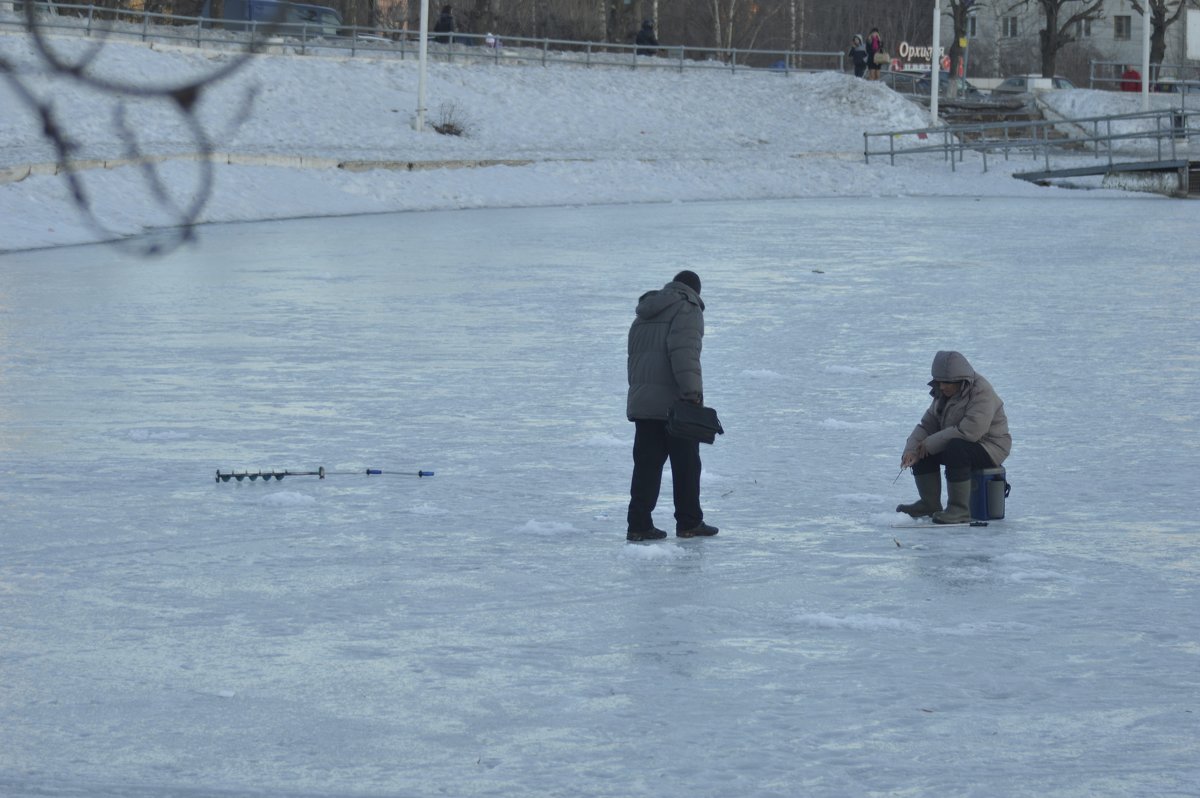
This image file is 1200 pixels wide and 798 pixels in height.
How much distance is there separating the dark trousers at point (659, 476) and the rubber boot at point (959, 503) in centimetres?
124

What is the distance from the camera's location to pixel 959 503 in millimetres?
8812

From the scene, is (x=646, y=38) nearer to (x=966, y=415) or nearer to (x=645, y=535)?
(x=966, y=415)

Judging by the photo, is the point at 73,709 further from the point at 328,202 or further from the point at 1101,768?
the point at 328,202

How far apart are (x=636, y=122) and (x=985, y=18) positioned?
4533 centimetres

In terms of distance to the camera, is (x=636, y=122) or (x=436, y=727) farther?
(x=636, y=122)

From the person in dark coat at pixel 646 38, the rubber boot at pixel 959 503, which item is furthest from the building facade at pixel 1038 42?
the rubber boot at pixel 959 503

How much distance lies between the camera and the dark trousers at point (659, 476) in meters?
8.34

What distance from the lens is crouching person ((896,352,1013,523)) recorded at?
28.9 ft

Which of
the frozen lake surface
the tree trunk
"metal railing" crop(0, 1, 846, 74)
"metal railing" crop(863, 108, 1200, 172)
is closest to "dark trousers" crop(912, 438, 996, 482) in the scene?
the frozen lake surface

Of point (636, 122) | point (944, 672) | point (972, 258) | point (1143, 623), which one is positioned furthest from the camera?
point (636, 122)

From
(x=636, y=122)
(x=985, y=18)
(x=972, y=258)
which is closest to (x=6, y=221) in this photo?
(x=972, y=258)

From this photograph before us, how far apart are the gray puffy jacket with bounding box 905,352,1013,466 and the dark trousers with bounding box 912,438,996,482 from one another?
25mm

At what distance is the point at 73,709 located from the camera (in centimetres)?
564

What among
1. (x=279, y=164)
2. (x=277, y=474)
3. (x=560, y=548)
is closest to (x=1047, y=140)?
(x=279, y=164)
